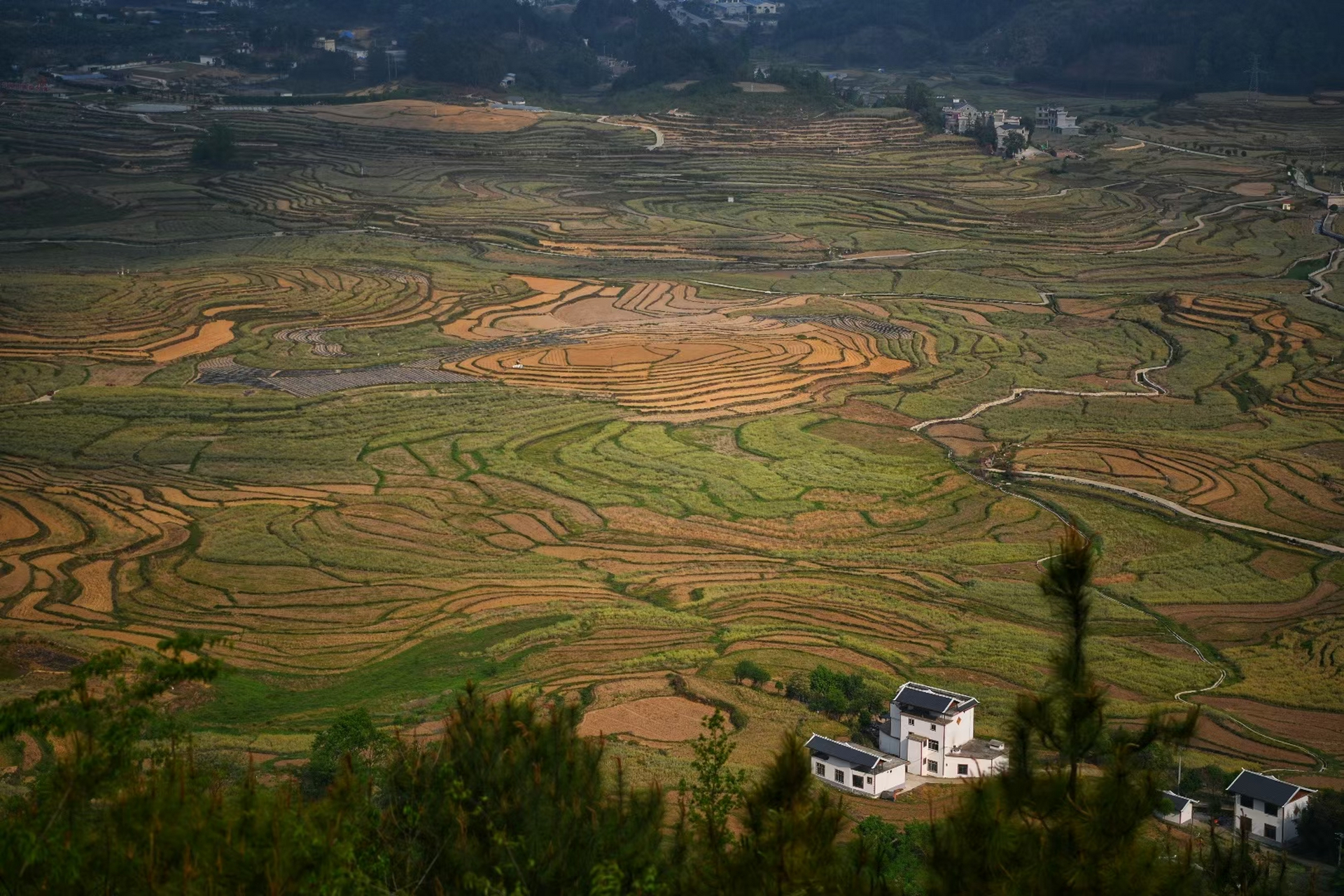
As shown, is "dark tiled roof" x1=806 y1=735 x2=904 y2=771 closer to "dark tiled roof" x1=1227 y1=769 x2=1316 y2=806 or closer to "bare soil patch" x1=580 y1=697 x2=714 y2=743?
"bare soil patch" x1=580 y1=697 x2=714 y2=743

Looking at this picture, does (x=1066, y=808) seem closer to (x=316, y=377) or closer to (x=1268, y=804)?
(x=1268, y=804)

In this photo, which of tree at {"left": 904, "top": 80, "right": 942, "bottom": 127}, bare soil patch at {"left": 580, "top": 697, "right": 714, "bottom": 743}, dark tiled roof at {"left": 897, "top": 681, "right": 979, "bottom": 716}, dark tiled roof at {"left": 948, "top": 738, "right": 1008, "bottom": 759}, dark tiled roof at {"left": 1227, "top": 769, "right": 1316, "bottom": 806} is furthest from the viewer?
tree at {"left": 904, "top": 80, "right": 942, "bottom": 127}

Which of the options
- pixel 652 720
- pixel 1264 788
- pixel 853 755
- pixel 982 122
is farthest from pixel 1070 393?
pixel 982 122

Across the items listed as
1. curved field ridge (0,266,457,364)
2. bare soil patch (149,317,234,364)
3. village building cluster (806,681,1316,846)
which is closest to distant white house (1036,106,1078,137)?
curved field ridge (0,266,457,364)

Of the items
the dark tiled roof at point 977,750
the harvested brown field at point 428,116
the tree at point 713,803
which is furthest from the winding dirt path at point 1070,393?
the harvested brown field at point 428,116

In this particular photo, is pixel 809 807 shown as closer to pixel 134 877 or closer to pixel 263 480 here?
pixel 134 877

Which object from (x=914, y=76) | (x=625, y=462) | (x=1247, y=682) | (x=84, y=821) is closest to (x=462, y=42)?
(x=914, y=76)

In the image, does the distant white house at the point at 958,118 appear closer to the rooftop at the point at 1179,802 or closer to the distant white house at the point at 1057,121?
the distant white house at the point at 1057,121
